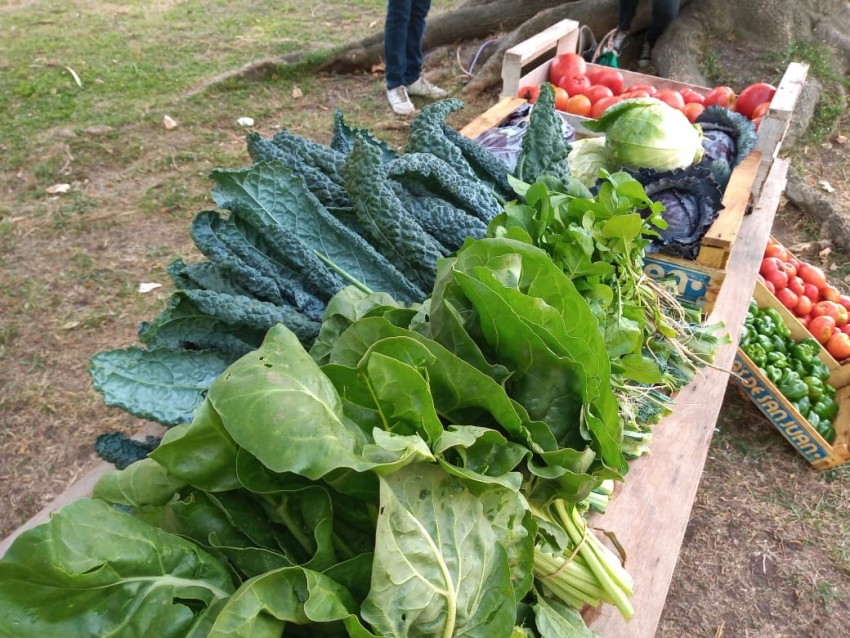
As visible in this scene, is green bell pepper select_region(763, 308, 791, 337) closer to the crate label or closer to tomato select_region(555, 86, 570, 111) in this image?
the crate label

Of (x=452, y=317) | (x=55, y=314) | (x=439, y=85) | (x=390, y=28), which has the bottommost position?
(x=55, y=314)

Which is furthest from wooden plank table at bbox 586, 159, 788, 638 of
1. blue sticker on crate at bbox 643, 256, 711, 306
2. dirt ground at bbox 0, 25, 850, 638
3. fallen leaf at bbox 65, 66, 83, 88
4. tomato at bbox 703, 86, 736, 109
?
fallen leaf at bbox 65, 66, 83, 88

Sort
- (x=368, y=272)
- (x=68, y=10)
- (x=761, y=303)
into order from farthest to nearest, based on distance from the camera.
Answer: (x=68, y=10)
(x=761, y=303)
(x=368, y=272)

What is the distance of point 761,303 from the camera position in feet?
11.0

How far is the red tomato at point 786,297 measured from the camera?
11.3ft

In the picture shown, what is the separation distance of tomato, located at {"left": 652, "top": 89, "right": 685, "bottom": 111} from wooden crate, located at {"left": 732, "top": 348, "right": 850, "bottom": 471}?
1.38 meters

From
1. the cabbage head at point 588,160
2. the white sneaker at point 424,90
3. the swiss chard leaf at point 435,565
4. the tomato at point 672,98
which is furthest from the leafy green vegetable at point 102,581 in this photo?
the white sneaker at point 424,90

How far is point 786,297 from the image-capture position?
3432 millimetres

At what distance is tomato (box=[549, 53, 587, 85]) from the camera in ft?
12.2

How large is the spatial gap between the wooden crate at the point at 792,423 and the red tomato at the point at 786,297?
2.15 feet

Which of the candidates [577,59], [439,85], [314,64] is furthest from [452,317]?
[314,64]

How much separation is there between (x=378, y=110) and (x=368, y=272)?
460 cm

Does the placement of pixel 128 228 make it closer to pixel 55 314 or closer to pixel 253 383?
pixel 55 314

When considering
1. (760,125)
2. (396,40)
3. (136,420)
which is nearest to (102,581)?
(136,420)
